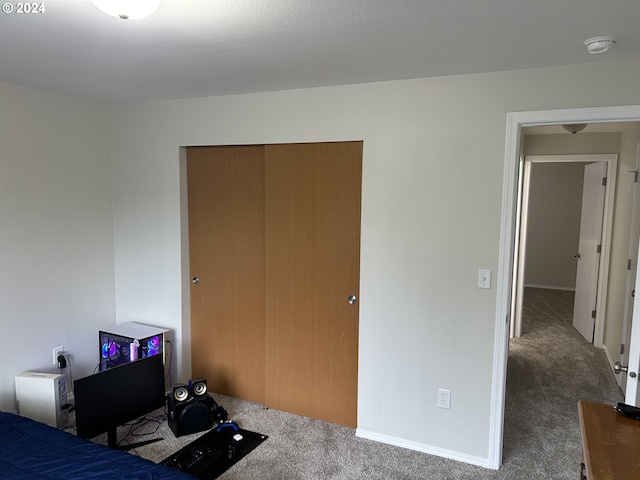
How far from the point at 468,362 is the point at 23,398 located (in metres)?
2.93

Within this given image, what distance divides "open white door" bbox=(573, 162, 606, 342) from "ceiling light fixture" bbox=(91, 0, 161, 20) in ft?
16.1

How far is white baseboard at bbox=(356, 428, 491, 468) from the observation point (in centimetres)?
266

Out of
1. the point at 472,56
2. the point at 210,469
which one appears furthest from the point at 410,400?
the point at 472,56

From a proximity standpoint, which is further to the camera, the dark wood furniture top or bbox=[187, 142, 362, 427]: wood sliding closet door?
bbox=[187, 142, 362, 427]: wood sliding closet door

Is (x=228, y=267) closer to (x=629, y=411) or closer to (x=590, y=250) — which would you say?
(x=629, y=411)

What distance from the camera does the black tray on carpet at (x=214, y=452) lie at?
8.28ft

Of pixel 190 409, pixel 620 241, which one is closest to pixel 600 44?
pixel 620 241

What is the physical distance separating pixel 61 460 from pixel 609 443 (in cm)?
224

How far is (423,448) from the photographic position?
110 inches

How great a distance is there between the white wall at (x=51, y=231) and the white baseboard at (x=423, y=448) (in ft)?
7.56

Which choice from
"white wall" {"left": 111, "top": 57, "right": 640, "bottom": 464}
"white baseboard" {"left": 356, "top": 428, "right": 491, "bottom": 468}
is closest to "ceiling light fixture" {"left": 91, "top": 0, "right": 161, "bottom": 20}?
"white wall" {"left": 111, "top": 57, "right": 640, "bottom": 464}

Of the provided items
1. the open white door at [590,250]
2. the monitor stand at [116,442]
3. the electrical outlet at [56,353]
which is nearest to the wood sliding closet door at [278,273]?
the monitor stand at [116,442]

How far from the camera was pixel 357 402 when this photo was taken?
299 cm

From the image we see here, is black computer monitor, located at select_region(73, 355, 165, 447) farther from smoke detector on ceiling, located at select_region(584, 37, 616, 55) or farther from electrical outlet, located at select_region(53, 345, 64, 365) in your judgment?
smoke detector on ceiling, located at select_region(584, 37, 616, 55)
